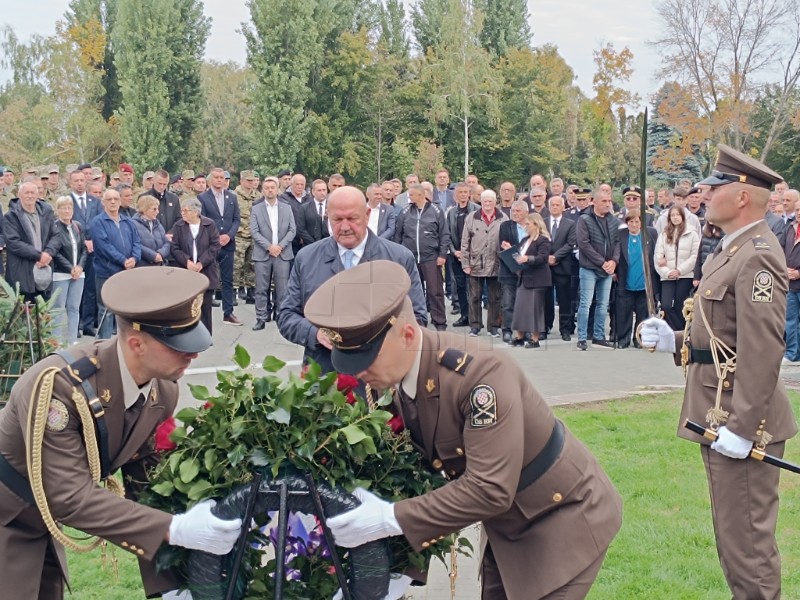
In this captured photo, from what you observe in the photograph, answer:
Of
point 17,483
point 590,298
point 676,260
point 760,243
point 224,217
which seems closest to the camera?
point 17,483

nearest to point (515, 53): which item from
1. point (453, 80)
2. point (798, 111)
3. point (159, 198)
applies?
point (453, 80)

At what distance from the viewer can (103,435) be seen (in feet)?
10.3

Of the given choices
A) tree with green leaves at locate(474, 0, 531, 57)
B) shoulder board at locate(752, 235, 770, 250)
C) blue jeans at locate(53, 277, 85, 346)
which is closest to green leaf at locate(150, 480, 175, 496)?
shoulder board at locate(752, 235, 770, 250)

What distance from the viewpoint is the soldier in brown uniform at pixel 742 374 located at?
420 centimetres

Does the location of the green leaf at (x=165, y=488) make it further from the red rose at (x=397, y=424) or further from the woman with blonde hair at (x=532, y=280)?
the woman with blonde hair at (x=532, y=280)

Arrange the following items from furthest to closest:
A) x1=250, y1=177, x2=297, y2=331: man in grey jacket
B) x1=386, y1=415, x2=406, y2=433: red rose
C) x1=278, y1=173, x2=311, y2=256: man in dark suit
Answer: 1. x1=278, y1=173, x2=311, y2=256: man in dark suit
2. x1=250, y1=177, x2=297, y2=331: man in grey jacket
3. x1=386, y1=415, x2=406, y2=433: red rose

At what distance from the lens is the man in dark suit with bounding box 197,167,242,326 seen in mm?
14797

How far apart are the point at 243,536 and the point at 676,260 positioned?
10.9 metres

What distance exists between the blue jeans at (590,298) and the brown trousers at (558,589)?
9813 millimetres

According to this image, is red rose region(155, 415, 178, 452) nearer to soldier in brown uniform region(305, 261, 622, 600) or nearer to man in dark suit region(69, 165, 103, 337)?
soldier in brown uniform region(305, 261, 622, 600)

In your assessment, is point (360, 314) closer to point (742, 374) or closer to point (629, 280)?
point (742, 374)

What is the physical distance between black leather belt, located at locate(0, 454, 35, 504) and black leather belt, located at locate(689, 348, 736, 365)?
3.12 meters

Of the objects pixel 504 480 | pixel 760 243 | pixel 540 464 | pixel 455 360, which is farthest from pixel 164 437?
pixel 760 243

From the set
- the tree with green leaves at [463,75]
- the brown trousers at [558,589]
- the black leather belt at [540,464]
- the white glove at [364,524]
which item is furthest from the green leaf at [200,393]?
the tree with green leaves at [463,75]
